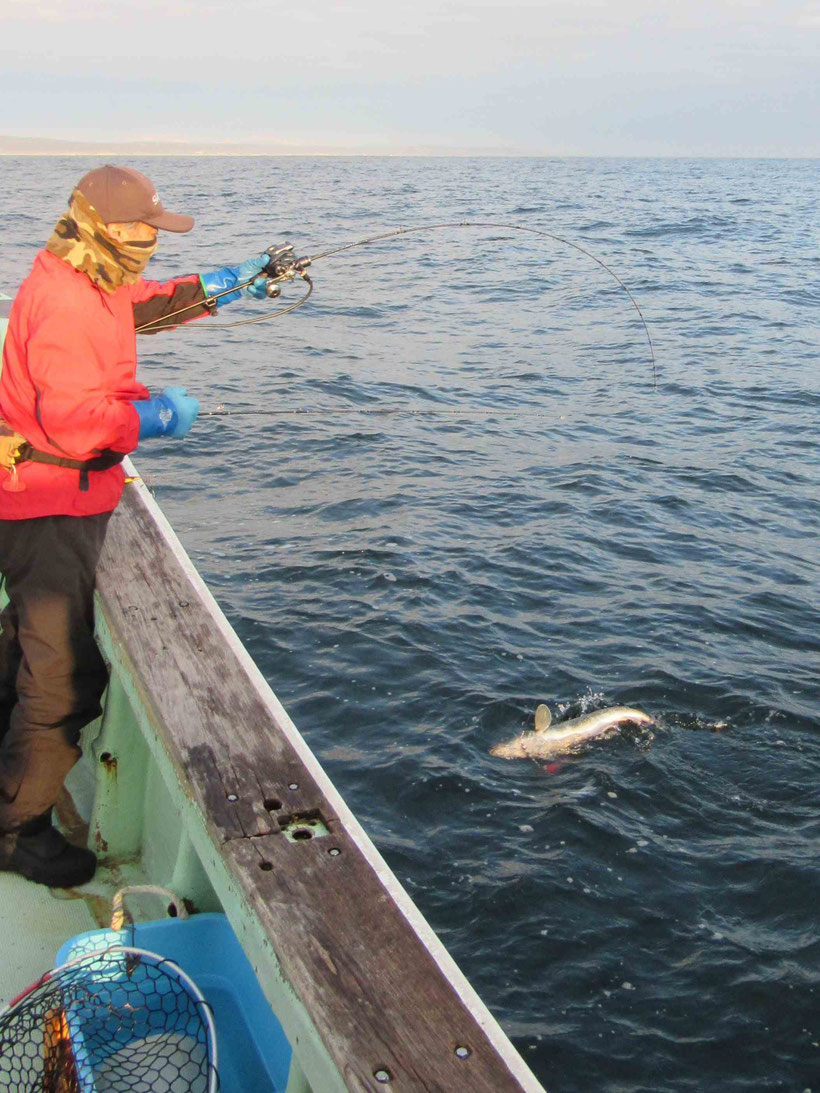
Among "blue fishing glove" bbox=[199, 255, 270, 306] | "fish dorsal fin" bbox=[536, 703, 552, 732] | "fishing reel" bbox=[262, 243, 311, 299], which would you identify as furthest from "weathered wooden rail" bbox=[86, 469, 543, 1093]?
"fish dorsal fin" bbox=[536, 703, 552, 732]

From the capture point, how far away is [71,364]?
10.9 feet

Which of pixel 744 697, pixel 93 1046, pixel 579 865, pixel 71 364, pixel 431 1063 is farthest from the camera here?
pixel 744 697

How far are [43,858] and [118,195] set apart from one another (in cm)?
228

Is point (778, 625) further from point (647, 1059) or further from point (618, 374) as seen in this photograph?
point (618, 374)

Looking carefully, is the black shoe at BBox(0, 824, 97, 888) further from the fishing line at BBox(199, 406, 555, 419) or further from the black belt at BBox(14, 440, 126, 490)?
the fishing line at BBox(199, 406, 555, 419)

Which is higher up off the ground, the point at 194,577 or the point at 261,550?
the point at 194,577

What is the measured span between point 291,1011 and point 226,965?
2.94 ft

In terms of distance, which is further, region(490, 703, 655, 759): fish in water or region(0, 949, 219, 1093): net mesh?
region(490, 703, 655, 759): fish in water

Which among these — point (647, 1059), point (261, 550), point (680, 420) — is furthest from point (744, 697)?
point (680, 420)

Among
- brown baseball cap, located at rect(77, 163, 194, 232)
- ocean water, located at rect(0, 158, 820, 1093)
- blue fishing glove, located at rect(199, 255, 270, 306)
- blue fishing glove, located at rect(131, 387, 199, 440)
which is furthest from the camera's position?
blue fishing glove, located at rect(199, 255, 270, 306)

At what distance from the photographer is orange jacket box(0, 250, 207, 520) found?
10.8 feet

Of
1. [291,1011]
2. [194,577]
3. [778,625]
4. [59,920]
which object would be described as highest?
[194,577]

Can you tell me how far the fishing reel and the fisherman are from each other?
156 centimetres

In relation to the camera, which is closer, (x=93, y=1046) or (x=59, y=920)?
(x=93, y=1046)
